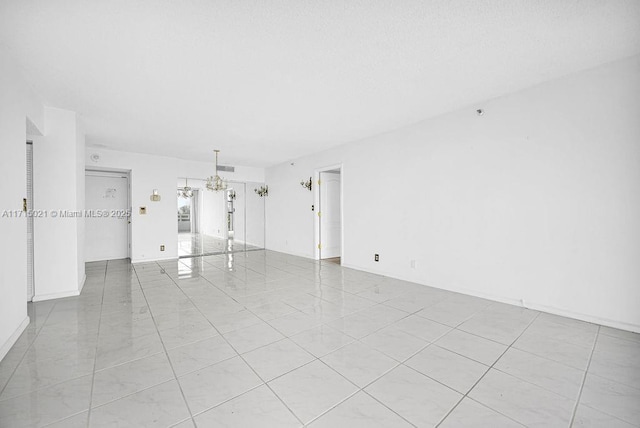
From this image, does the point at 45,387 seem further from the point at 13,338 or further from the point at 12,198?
the point at 12,198

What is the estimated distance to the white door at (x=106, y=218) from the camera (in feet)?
21.0

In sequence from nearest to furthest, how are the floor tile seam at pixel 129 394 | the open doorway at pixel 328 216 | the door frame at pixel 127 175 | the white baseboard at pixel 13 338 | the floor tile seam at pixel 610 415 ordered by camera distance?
the floor tile seam at pixel 610 415 → the floor tile seam at pixel 129 394 → the white baseboard at pixel 13 338 → the door frame at pixel 127 175 → the open doorway at pixel 328 216

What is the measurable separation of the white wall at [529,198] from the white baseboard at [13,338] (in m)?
4.57

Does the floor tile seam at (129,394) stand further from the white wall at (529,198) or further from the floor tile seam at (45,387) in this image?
the white wall at (529,198)

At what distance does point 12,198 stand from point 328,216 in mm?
5189

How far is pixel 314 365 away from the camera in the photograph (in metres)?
2.07

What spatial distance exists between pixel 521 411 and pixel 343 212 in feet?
14.3

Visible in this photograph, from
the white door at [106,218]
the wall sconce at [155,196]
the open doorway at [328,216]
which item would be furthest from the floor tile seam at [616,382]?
the white door at [106,218]

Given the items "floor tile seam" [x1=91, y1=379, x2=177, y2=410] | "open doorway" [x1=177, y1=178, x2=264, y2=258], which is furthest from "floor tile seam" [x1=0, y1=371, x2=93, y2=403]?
"open doorway" [x1=177, y1=178, x2=264, y2=258]

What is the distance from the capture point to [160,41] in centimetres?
223

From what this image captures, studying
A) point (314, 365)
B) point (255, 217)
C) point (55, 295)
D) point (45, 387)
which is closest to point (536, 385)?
point (314, 365)

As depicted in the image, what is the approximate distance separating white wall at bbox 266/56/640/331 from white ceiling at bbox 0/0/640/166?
34cm

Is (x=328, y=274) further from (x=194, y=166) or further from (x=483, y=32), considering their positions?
(x=194, y=166)

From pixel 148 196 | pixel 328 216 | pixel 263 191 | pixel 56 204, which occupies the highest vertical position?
pixel 263 191
